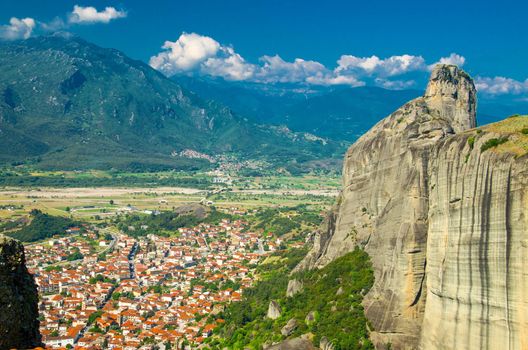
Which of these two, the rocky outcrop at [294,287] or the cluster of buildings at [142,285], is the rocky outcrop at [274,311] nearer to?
the rocky outcrop at [294,287]

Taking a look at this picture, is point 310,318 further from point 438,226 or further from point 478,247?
point 478,247

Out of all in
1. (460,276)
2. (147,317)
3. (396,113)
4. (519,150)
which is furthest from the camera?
(147,317)

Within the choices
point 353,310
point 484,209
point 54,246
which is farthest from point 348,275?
point 54,246

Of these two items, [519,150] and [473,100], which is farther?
[473,100]

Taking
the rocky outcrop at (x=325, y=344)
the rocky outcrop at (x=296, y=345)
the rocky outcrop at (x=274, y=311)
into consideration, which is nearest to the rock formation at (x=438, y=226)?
the rocky outcrop at (x=325, y=344)

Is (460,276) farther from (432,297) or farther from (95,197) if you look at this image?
(95,197)

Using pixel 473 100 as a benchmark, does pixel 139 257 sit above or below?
below
